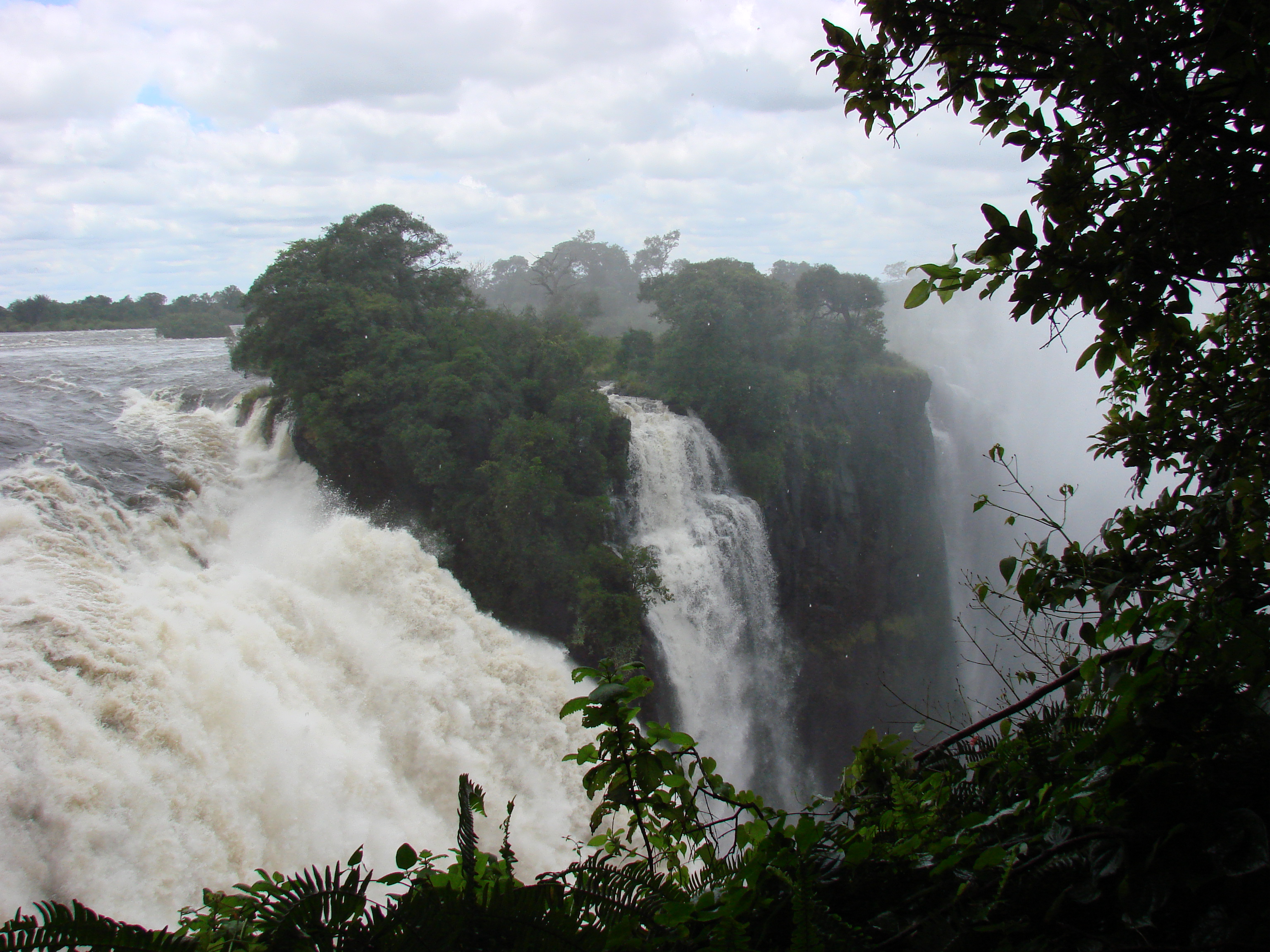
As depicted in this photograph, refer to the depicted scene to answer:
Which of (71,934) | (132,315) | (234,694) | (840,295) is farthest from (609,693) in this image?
(132,315)

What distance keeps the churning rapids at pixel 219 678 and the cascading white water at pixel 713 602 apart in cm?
292

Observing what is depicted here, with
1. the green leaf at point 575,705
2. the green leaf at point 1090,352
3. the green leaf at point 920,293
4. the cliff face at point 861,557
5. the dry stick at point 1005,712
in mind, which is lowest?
the cliff face at point 861,557

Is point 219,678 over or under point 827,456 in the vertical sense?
under

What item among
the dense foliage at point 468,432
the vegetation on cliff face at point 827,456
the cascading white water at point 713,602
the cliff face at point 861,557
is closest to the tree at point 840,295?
the vegetation on cliff face at point 827,456

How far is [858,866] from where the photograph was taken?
61.9 inches

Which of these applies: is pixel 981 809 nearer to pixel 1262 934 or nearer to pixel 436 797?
pixel 1262 934

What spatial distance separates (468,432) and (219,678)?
6532mm

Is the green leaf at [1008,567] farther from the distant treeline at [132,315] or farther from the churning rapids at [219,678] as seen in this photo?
the distant treeline at [132,315]

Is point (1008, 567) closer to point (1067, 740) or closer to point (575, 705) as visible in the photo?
point (1067, 740)

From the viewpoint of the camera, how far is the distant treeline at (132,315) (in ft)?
87.2

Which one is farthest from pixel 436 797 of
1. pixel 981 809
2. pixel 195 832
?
pixel 981 809

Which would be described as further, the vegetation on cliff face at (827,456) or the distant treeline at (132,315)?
the distant treeline at (132,315)

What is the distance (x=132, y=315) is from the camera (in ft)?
97.5

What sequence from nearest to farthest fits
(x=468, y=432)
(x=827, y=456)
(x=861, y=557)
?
(x=468, y=432) < (x=827, y=456) < (x=861, y=557)
